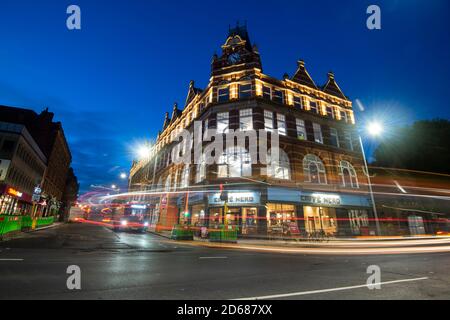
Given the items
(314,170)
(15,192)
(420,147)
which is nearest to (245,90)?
(314,170)

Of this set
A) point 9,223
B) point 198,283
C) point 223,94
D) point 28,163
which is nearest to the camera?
point 198,283

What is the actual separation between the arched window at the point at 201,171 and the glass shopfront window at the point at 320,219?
13.2 m

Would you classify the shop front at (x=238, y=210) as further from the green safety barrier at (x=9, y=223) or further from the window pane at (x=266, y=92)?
the green safety barrier at (x=9, y=223)

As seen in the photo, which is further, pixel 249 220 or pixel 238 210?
pixel 238 210

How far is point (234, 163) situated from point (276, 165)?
5.18 metres

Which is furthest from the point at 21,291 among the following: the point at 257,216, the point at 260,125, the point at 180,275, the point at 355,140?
the point at 355,140

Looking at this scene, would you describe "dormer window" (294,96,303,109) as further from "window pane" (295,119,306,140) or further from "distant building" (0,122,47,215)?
"distant building" (0,122,47,215)

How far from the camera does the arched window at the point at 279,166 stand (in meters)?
27.1

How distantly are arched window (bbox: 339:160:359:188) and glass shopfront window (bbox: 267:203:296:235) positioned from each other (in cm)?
1037

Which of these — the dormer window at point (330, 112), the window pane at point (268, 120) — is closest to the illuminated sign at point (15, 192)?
the window pane at point (268, 120)

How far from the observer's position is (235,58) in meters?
32.6

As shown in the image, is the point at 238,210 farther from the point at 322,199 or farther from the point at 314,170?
the point at 314,170
